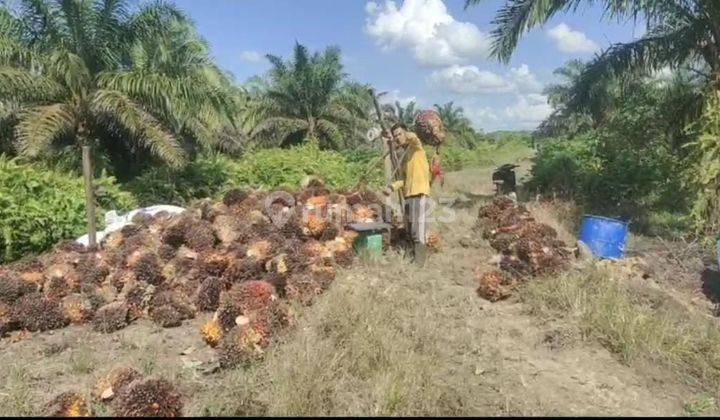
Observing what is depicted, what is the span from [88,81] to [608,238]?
1015cm

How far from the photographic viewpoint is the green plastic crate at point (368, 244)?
6.36 meters

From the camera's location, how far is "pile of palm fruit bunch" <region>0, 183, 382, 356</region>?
4.81 m

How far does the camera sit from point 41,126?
11031mm

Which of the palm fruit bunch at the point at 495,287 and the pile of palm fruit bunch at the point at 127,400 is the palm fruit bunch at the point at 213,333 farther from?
the palm fruit bunch at the point at 495,287

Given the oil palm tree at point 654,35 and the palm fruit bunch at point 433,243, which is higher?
the oil palm tree at point 654,35

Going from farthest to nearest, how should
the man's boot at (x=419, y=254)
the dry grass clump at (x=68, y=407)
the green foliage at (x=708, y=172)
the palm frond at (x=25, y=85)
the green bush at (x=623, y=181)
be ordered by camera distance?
the palm frond at (x=25, y=85) < the green bush at (x=623, y=181) < the green foliage at (x=708, y=172) < the man's boot at (x=419, y=254) < the dry grass clump at (x=68, y=407)

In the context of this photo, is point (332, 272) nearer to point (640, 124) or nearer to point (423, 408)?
point (423, 408)

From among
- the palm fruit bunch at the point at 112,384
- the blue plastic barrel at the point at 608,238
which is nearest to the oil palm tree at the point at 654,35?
the blue plastic barrel at the point at 608,238

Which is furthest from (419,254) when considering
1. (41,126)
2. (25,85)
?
(25,85)

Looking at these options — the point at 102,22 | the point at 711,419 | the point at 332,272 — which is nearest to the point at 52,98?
the point at 102,22

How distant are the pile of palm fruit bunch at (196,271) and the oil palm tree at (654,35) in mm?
4055

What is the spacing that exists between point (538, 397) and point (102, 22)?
11626 millimetres

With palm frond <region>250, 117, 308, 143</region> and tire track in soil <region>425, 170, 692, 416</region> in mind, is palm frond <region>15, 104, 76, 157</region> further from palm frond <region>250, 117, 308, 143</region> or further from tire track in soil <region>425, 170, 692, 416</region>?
palm frond <region>250, 117, 308, 143</region>

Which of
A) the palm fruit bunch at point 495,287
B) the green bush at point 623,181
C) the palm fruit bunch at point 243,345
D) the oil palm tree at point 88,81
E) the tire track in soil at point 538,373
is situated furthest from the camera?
the oil palm tree at point 88,81
